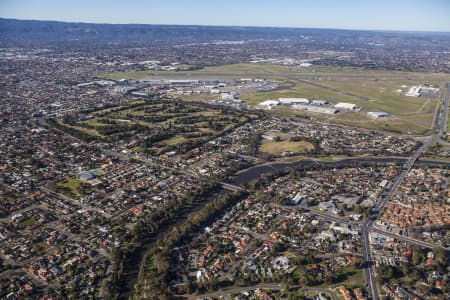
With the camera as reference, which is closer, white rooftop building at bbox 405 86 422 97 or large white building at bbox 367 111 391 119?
large white building at bbox 367 111 391 119

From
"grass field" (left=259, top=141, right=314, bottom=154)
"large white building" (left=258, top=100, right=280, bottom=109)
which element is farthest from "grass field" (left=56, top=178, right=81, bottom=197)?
"large white building" (left=258, top=100, right=280, bottom=109)

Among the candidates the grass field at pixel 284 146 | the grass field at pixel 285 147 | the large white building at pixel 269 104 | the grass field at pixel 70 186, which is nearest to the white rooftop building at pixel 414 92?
the large white building at pixel 269 104

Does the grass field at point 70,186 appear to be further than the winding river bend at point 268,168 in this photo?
Yes

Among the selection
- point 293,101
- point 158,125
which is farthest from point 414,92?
point 158,125

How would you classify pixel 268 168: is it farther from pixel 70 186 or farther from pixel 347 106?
pixel 347 106

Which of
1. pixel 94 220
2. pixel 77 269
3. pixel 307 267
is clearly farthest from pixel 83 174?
pixel 307 267

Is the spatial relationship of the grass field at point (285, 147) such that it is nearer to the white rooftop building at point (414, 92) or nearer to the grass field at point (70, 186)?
the grass field at point (70, 186)

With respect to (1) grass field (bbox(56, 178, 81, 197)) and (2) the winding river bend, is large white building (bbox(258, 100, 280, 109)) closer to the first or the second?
(2) the winding river bend

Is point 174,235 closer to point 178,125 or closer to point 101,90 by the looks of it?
point 178,125
